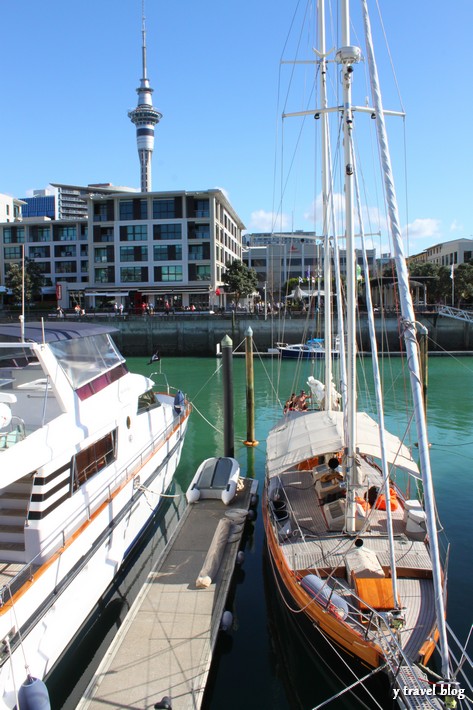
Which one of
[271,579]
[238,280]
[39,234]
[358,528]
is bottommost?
[271,579]

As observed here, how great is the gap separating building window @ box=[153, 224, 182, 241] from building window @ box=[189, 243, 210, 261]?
2.02 metres

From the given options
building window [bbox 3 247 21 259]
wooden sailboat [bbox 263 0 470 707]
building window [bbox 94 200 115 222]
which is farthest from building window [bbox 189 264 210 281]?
wooden sailboat [bbox 263 0 470 707]

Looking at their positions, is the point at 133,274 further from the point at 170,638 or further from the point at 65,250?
the point at 170,638

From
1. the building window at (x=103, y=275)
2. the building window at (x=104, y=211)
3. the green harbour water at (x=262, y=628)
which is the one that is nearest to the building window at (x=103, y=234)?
the building window at (x=104, y=211)

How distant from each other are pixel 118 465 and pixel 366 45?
8.35 meters

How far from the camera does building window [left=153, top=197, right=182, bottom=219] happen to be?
Result: 6062cm

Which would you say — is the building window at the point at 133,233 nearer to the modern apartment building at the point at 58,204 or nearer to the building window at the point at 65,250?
the building window at the point at 65,250

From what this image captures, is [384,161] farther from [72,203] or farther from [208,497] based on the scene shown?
[72,203]

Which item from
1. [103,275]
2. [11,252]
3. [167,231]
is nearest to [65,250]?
[11,252]

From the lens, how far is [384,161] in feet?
20.7

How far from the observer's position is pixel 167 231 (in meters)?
61.2

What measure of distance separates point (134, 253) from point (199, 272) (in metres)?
8.06

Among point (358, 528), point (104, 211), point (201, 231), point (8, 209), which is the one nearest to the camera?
point (358, 528)

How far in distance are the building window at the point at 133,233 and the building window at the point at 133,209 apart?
3.76 feet
